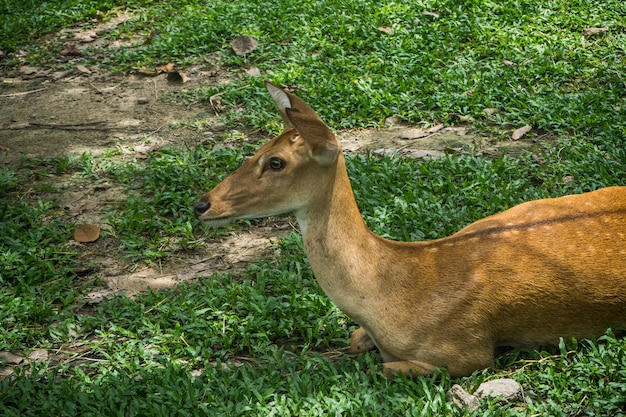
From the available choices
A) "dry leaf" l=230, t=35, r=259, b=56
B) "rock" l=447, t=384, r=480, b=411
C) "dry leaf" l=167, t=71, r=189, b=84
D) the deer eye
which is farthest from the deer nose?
"dry leaf" l=230, t=35, r=259, b=56

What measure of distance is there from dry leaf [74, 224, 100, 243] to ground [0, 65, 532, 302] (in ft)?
0.15

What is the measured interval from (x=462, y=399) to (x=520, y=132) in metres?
3.23

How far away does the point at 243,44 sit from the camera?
27.2 ft

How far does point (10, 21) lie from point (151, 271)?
5271mm

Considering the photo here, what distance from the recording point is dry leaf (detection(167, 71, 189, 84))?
312 inches

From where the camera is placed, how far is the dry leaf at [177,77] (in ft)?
26.0

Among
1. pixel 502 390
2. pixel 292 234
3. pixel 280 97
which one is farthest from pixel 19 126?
pixel 502 390

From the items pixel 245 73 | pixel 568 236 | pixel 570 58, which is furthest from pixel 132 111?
pixel 568 236

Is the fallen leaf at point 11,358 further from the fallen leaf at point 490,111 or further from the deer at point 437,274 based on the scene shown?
the fallen leaf at point 490,111

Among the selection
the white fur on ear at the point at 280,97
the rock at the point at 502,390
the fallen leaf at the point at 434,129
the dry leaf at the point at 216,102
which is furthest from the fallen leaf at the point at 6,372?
the fallen leaf at the point at 434,129

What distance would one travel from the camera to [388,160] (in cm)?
621

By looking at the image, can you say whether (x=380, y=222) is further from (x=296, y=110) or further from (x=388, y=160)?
(x=296, y=110)

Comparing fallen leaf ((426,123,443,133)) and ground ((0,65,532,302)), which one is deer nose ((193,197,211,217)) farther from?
fallen leaf ((426,123,443,133))

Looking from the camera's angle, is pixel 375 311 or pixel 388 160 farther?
pixel 388 160
